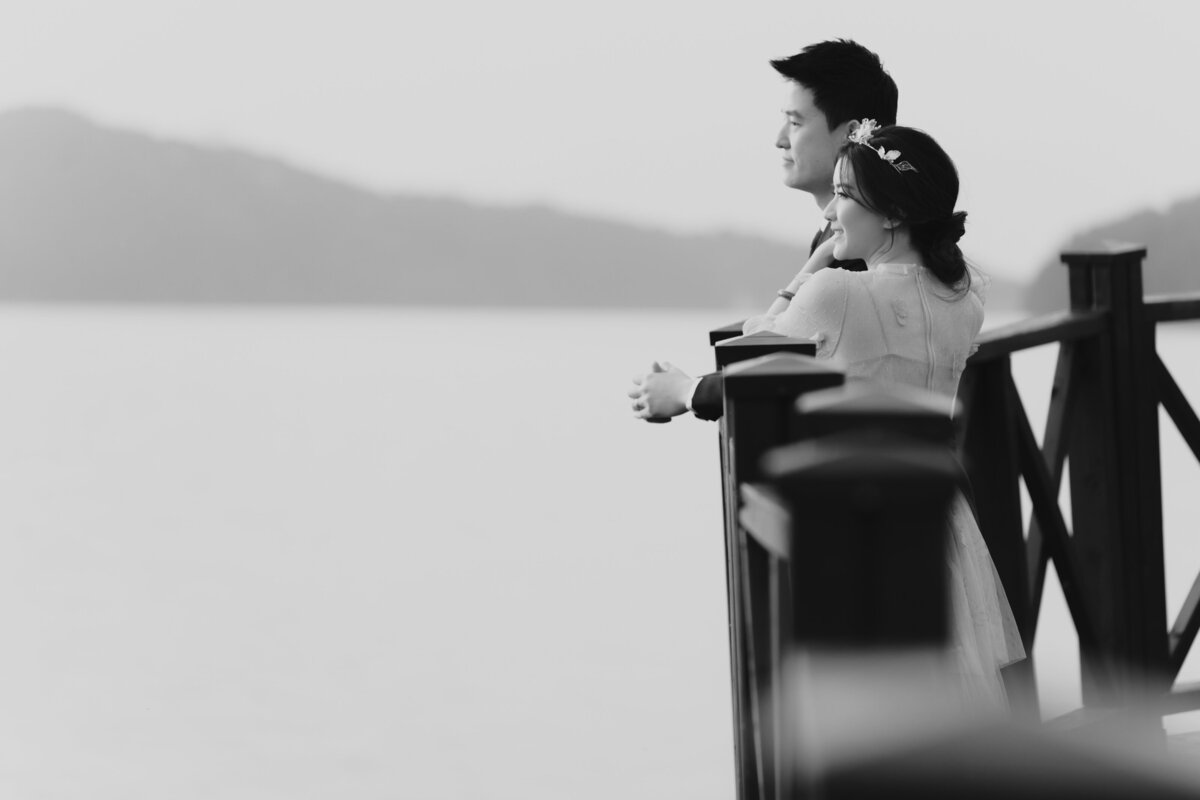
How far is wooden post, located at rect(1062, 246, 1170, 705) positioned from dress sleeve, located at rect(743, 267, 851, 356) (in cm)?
123

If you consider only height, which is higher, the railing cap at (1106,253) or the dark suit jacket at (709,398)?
the railing cap at (1106,253)

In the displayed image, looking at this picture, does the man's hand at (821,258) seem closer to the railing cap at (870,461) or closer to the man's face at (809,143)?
the man's face at (809,143)

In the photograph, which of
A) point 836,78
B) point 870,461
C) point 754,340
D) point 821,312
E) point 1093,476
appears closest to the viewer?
point 870,461

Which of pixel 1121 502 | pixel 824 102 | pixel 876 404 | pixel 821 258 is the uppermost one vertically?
pixel 824 102

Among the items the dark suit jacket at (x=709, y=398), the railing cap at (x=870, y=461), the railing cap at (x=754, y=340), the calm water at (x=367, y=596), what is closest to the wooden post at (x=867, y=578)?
the railing cap at (x=870, y=461)

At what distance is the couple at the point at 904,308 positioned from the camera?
2094 mm

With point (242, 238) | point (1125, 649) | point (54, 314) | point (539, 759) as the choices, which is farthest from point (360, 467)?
point (242, 238)

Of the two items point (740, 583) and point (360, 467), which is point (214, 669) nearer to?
point (740, 583)

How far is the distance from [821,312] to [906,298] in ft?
0.44

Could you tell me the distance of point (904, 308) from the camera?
212 cm

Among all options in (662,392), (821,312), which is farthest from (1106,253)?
(662,392)

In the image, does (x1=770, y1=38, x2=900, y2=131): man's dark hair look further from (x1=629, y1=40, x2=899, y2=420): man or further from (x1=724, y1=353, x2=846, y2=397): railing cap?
(x1=724, y1=353, x2=846, y2=397): railing cap

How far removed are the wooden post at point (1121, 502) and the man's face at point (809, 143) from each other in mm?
871

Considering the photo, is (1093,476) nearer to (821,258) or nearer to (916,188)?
(821,258)
